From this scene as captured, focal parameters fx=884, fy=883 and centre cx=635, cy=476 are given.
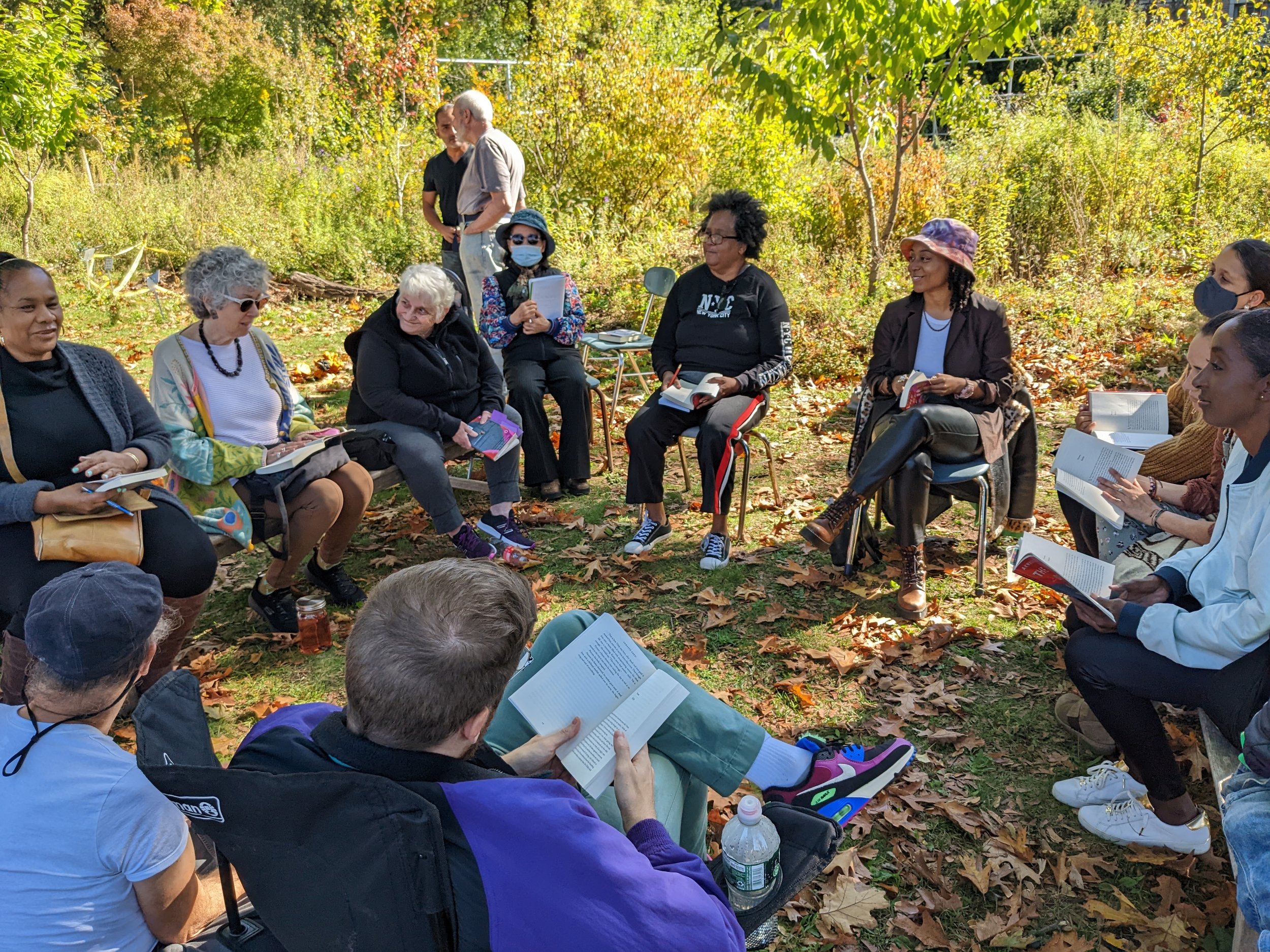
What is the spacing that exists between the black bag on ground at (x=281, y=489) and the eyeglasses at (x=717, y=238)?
98.2 inches

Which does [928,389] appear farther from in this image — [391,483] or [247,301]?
[247,301]

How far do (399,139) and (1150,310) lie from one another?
10448mm

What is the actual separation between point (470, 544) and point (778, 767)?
272cm

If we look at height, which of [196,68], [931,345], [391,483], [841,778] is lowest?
[841,778]

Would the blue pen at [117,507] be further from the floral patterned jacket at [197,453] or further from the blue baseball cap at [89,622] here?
the blue baseball cap at [89,622]

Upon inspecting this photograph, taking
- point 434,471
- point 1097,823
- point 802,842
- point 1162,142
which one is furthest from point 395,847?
point 1162,142

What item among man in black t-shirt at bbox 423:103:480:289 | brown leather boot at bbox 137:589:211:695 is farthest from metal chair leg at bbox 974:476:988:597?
man in black t-shirt at bbox 423:103:480:289

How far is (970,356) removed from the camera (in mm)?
4711

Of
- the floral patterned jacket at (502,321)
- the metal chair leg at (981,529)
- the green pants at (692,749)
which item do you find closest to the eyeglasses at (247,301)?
the floral patterned jacket at (502,321)

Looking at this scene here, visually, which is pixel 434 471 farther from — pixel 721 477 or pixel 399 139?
pixel 399 139

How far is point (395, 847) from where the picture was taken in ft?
4.48

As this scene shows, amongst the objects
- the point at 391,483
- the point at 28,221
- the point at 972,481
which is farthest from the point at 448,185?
the point at 28,221

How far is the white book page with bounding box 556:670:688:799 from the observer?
2033 millimetres

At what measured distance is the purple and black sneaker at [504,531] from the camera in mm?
5105
